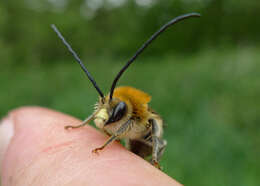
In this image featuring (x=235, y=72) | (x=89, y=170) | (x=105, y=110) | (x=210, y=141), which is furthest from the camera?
(x=235, y=72)

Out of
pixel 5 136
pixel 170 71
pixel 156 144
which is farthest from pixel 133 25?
pixel 156 144

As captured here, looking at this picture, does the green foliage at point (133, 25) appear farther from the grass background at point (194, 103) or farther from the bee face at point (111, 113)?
the bee face at point (111, 113)

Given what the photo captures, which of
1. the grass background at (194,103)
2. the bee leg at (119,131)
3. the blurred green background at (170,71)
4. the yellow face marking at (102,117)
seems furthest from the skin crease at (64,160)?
the blurred green background at (170,71)

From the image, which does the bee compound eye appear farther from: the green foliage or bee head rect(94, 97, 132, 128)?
the green foliage

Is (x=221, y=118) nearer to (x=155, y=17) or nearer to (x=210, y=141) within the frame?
(x=210, y=141)

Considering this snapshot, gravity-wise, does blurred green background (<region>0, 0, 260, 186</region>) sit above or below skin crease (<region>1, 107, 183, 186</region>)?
below

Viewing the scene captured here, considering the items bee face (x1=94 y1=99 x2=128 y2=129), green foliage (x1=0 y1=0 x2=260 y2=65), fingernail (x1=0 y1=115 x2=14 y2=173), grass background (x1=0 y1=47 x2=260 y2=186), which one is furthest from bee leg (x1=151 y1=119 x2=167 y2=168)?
green foliage (x1=0 y1=0 x2=260 y2=65)

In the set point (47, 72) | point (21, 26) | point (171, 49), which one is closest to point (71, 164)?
point (47, 72)

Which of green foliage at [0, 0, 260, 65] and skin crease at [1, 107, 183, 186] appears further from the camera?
green foliage at [0, 0, 260, 65]

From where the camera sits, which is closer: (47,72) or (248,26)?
(47,72)
